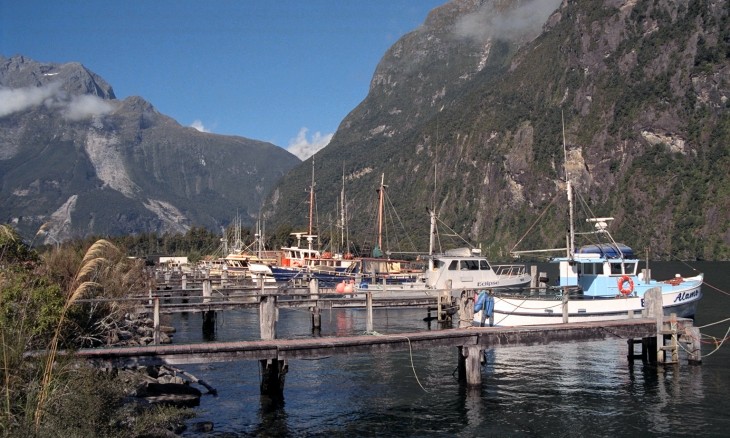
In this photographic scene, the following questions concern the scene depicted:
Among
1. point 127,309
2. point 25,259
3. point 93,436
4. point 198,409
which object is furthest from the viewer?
point 127,309

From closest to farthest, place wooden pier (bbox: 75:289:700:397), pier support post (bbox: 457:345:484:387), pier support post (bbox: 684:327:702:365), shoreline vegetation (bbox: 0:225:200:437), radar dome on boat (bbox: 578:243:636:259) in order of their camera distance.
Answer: shoreline vegetation (bbox: 0:225:200:437) < wooden pier (bbox: 75:289:700:397) < pier support post (bbox: 457:345:484:387) < pier support post (bbox: 684:327:702:365) < radar dome on boat (bbox: 578:243:636:259)

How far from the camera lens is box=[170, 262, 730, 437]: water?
64.8 ft

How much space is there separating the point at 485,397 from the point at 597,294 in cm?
1866

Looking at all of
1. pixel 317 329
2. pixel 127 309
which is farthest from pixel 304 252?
pixel 127 309

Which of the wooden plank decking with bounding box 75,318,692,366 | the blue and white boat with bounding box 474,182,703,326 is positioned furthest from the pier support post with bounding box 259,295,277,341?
the blue and white boat with bounding box 474,182,703,326

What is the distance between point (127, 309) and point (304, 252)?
48.9 metres

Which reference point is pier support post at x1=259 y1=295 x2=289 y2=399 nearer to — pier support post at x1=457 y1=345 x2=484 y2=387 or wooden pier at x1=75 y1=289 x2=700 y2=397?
wooden pier at x1=75 y1=289 x2=700 y2=397

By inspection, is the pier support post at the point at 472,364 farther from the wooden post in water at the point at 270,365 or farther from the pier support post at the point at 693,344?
the pier support post at the point at 693,344

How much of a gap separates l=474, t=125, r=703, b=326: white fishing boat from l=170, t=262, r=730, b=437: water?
87.8 inches

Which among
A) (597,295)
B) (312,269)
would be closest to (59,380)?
(597,295)

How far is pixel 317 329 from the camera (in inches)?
1597

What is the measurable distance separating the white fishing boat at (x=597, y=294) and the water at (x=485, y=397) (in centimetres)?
223

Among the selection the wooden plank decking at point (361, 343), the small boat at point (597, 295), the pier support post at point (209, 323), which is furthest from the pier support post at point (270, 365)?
the pier support post at point (209, 323)

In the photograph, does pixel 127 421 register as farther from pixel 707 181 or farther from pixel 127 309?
pixel 707 181
